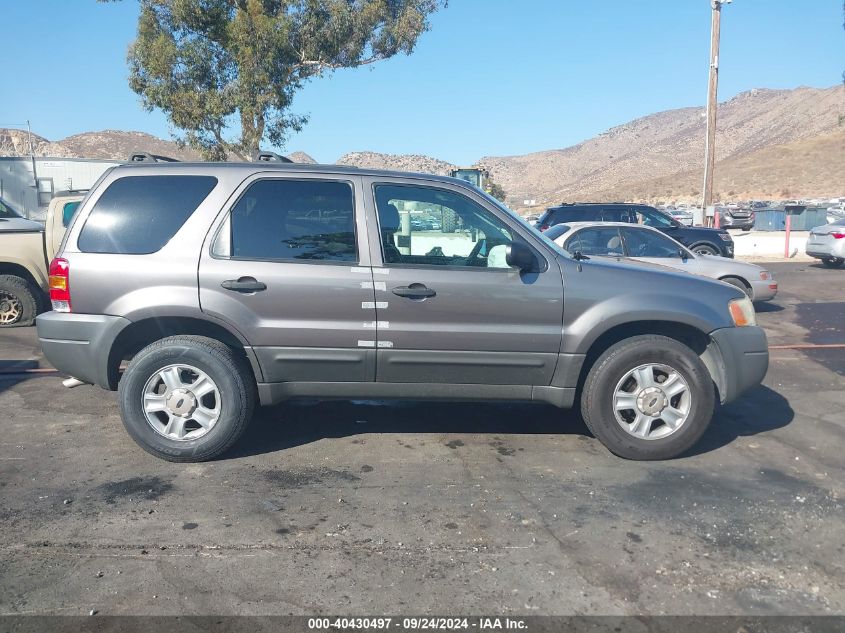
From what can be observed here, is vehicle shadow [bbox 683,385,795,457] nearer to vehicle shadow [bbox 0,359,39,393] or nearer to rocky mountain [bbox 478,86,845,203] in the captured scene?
vehicle shadow [bbox 0,359,39,393]

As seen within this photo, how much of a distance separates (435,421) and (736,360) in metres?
2.32

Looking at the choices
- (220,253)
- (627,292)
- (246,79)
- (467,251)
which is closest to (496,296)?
(467,251)

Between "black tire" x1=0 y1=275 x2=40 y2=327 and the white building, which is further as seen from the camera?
the white building

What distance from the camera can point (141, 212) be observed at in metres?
5.05

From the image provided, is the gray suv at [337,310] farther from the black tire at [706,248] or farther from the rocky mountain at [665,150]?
the rocky mountain at [665,150]

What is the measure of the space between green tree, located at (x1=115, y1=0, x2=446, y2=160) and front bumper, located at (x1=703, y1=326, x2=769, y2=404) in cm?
1637

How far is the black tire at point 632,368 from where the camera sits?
5.02m

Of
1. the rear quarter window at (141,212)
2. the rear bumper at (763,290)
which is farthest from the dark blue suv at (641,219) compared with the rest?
the rear quarter window at (141,212)

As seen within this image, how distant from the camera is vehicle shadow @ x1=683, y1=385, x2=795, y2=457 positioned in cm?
557

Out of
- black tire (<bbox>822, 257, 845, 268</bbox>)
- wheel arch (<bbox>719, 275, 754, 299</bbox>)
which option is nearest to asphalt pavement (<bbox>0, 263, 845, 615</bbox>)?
wheel arch (<bbox>719, 275, 754, 299</bbox>)

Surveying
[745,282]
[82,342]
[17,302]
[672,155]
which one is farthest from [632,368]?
[672,155]

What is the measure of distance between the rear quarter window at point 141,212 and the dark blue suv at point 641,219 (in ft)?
34.2

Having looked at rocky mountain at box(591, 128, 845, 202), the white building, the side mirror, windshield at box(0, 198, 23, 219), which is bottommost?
the side mirror

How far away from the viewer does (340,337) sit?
4957 millimetres
